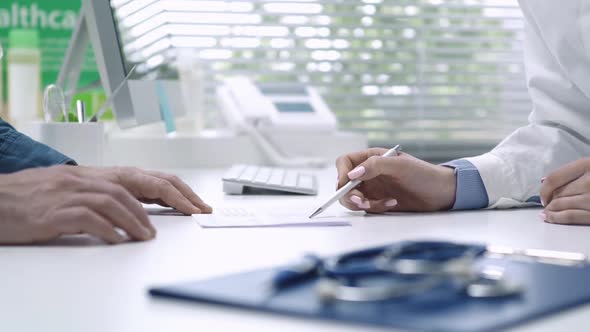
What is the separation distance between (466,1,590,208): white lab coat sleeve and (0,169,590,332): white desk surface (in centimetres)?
5

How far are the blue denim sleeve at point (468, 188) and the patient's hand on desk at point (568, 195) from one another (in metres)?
0.14

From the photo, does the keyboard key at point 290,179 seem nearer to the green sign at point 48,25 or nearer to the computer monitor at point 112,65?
the computer monitor at point 112,65

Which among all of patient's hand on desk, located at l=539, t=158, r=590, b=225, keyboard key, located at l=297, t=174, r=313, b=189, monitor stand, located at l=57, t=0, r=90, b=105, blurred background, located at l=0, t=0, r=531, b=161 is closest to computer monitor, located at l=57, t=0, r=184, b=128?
monitor stand, located at l=57, t=0, r=90, b=105

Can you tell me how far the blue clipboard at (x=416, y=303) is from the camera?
505 mm

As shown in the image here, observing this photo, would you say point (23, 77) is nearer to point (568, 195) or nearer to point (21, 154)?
point (21, 154)

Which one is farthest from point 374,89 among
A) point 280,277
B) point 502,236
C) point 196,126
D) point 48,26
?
point 280,277

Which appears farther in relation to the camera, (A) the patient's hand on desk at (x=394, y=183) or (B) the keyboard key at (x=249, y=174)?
(B) the keyboard key at (x=249, y=174)

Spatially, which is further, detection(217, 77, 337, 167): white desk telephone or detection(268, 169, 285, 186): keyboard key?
detection(217, 77, 337, 167): white desk telephone

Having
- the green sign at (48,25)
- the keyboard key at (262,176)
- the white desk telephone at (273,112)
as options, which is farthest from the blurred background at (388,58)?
the keyboard key at (262,176)

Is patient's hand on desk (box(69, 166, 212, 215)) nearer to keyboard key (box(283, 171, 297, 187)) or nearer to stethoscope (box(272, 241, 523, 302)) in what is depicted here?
keyboard key (box(283, 171, 297, 187))

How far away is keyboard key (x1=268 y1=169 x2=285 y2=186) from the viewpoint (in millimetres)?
1564

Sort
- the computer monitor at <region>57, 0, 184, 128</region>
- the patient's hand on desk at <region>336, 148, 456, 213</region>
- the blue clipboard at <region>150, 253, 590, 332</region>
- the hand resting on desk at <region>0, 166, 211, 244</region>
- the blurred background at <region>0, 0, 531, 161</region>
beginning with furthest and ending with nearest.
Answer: the blurred background at <region>0, 0, 531, 161</region>, the computer monitor at <region>57, 0, 184, 128</region>, the patient's hand on desk at <region>336, 148, 456, 213</region>, the hand resting on desk at <region>0, 166, 211, 244</region>, the blue clipboard at <region>150, 253, 590, 332</region>

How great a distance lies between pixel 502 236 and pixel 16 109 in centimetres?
179

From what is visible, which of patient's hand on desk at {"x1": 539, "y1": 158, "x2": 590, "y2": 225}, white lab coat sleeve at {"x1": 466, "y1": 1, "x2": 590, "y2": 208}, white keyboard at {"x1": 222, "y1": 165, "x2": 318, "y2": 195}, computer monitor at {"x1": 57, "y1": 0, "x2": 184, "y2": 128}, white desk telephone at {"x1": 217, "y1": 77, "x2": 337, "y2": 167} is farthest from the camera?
white desk telephone at {"x1": 217, "y1": 77, "x2": 337, "y2": 167}
